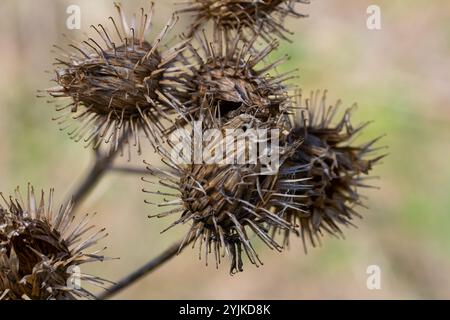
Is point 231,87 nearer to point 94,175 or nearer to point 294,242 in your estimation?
point 94,175

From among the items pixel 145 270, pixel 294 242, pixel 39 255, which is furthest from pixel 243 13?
pixel 294 242

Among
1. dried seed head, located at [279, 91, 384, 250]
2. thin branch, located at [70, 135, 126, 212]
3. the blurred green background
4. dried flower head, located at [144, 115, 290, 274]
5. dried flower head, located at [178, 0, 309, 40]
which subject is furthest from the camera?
the blurred green background

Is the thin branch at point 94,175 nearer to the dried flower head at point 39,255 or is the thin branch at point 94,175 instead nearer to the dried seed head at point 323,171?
the dried flower head at point 39,255

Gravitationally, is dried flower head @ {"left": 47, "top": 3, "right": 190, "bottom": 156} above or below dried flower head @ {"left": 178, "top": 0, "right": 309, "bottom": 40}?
below

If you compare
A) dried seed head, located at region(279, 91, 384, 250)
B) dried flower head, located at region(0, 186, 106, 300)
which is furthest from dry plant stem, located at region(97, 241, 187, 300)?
dried seed head, located at region(279, 91, 384, 250)

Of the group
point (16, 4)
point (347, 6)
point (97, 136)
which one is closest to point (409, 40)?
point (347, 6)

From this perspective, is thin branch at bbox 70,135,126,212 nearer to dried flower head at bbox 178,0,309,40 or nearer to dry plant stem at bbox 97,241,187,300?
dry plant stem at bbox 97,241,187,300

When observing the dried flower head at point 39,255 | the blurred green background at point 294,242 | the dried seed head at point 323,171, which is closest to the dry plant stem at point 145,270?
the dried flower head at point 39,255
